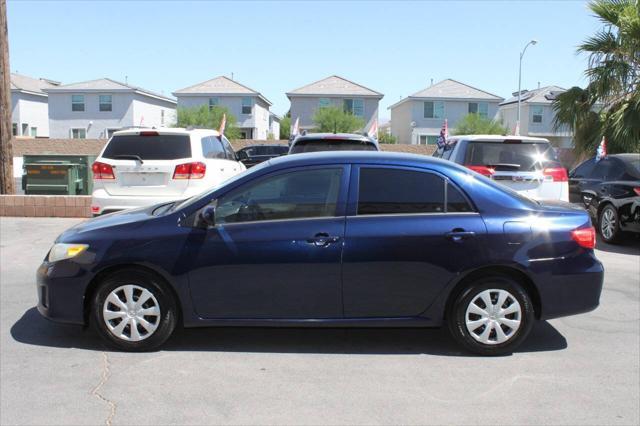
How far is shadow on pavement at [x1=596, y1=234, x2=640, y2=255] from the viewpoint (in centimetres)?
973

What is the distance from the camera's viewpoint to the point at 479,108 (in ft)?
163

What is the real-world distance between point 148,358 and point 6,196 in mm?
9311

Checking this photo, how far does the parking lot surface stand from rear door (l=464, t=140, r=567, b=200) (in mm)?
2836

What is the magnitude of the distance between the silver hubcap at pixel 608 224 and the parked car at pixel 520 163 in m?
2.07

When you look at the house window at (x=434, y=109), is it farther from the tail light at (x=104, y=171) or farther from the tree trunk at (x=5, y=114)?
the tail light at (x=104, y=171)

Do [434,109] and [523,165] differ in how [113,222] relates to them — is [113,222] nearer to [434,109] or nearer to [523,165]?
[523,165]

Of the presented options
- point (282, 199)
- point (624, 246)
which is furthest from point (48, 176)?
point (624, 246)

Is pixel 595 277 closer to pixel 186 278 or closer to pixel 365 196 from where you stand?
pixel 365 196

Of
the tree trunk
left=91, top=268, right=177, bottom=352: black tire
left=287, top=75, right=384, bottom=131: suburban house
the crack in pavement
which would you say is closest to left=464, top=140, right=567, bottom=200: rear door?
left=91, top=268, right=177, bottom=352: black tire

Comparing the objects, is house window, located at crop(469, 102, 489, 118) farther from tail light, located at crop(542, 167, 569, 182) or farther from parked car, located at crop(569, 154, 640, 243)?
tail light, located at crop(542, 167, 569, 182)

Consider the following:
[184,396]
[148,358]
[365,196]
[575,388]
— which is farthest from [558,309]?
[148,358]

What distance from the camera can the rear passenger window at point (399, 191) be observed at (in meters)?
4.83

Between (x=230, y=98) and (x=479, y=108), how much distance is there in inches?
827

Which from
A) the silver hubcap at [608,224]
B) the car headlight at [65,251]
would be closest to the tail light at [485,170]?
the silver hubcap at [608,224]
